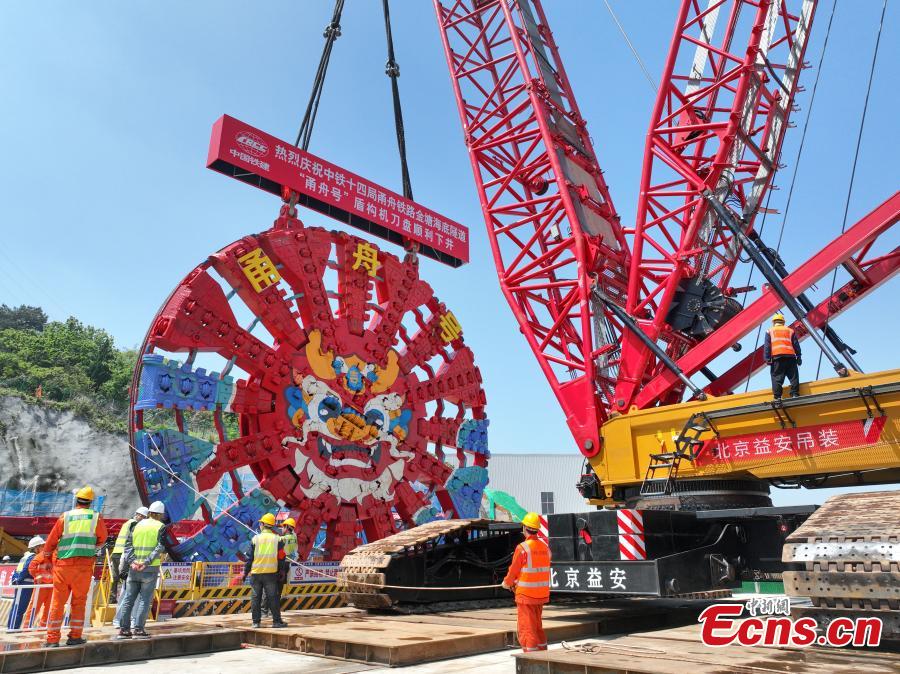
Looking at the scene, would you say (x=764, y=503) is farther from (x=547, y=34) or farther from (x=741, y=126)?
(x=547, y=34)

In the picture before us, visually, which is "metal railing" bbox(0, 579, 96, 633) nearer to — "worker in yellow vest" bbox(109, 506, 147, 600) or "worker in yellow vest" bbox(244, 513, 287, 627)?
"worker in yellow vest" bbox(109, 506, 147, 600)

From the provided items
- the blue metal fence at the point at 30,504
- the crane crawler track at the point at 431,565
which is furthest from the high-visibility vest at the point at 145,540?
the blue metal fence at the point at 30,504

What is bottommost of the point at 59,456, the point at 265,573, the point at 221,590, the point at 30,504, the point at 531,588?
the point at 221,590

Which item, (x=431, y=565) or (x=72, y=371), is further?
(x=72, y=371)

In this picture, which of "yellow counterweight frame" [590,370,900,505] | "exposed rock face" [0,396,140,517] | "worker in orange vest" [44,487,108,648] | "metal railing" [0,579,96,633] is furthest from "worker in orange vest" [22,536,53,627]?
"exposed rock face" [0,396,140,517]

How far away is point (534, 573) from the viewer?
248 inches

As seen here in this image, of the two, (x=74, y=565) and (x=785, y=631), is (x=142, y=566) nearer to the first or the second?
(x=74, y=565)

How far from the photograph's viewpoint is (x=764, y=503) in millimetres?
9656

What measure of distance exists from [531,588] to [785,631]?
208 cm

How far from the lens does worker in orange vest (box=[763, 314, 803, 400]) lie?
28.8 feet

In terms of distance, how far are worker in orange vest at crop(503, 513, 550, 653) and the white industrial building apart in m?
30.7

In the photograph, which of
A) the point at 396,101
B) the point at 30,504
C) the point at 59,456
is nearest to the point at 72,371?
the point at 59,456

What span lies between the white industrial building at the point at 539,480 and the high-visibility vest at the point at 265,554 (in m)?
28.1

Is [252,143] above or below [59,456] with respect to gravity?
above
